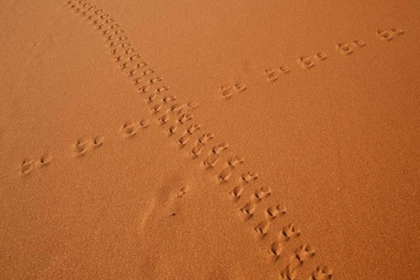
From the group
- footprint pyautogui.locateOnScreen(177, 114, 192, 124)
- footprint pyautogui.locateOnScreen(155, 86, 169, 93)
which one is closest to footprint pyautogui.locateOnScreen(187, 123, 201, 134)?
footprint pyautogui.locateOnScreen(177, 114, 192, 124)

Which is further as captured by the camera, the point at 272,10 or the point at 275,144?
the point at 272,10

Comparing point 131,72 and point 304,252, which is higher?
point 131,72

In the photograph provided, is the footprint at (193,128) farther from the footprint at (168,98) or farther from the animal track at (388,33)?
the animal track at (388,33)

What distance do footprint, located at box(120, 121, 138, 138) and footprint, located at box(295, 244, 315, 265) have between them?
2.11 m

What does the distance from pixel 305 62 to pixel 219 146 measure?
5.09 feet

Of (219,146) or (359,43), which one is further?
(359,43)

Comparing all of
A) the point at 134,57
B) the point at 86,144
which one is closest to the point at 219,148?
the point at 86,144

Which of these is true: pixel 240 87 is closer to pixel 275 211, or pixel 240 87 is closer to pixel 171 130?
pixel 171 130

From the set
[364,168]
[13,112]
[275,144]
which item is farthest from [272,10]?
[13,112]

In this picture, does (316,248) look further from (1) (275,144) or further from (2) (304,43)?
(2) (304,43)

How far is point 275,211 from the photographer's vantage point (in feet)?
10.2

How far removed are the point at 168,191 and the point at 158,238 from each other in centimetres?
47

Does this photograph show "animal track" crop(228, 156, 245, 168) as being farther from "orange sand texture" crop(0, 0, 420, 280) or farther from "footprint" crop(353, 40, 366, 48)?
"footprint" crop(353, 40, 366, 48)

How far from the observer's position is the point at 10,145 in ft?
13.4
